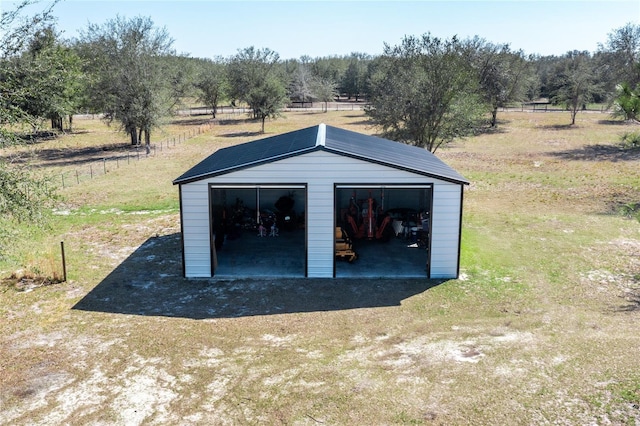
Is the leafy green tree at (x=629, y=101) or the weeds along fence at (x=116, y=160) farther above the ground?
the leafy green tree at (x=629, y=101)

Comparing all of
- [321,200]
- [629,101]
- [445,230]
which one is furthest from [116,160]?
[629,101]

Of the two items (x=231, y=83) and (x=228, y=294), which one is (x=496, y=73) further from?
(x=228, y=294)

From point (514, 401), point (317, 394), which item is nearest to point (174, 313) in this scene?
point (317, 394)

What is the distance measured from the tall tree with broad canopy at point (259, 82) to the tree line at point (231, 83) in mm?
94

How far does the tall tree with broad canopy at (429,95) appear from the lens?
24.9m

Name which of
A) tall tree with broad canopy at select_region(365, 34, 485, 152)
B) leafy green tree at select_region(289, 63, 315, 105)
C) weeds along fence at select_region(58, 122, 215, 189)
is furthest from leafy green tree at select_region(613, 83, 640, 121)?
leafy green tree at select_region(289, 63, 315, 105)

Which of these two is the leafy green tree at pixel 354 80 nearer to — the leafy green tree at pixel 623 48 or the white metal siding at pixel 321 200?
the leafy green tree at pixel 623 48

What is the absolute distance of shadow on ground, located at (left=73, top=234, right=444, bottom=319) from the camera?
1114 cm

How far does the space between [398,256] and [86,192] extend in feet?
49.7

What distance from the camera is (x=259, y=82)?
4662 centimetres

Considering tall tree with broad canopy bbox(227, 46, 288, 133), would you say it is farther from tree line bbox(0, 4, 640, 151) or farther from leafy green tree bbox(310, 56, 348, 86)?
leafy green tree bbox(310, 56, 348, 86)

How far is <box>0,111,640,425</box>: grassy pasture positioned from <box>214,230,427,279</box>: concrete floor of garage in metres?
0.61

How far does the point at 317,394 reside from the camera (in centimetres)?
790

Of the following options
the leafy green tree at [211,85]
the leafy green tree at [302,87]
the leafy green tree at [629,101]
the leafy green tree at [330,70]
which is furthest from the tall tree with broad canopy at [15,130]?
the leafy green tree at [330,70]
